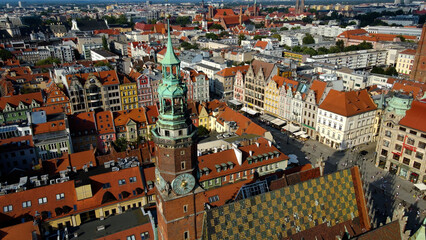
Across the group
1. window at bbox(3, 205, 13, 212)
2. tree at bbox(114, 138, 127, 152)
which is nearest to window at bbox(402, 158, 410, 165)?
tree at bbox(114, 138, 127, 152)

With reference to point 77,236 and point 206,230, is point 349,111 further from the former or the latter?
point 77,236

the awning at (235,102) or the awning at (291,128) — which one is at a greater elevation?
the awning at (291,128)

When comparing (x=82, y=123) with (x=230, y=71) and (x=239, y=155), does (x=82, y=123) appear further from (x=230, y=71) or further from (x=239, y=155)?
(x=230, y=71)

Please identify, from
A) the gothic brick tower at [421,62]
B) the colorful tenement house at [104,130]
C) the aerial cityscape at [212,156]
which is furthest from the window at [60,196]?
the gothic brick tower at [421,62]

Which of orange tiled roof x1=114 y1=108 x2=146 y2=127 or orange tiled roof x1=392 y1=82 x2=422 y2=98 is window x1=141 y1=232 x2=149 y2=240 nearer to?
orange tiled roof x1=114 y1=108 x2=146 y2=127

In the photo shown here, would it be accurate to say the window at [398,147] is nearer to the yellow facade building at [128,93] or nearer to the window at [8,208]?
the window at [8,208]

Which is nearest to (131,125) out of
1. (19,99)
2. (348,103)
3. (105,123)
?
(105,123)

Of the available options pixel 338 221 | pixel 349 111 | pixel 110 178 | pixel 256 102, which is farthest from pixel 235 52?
pixel 338 221
